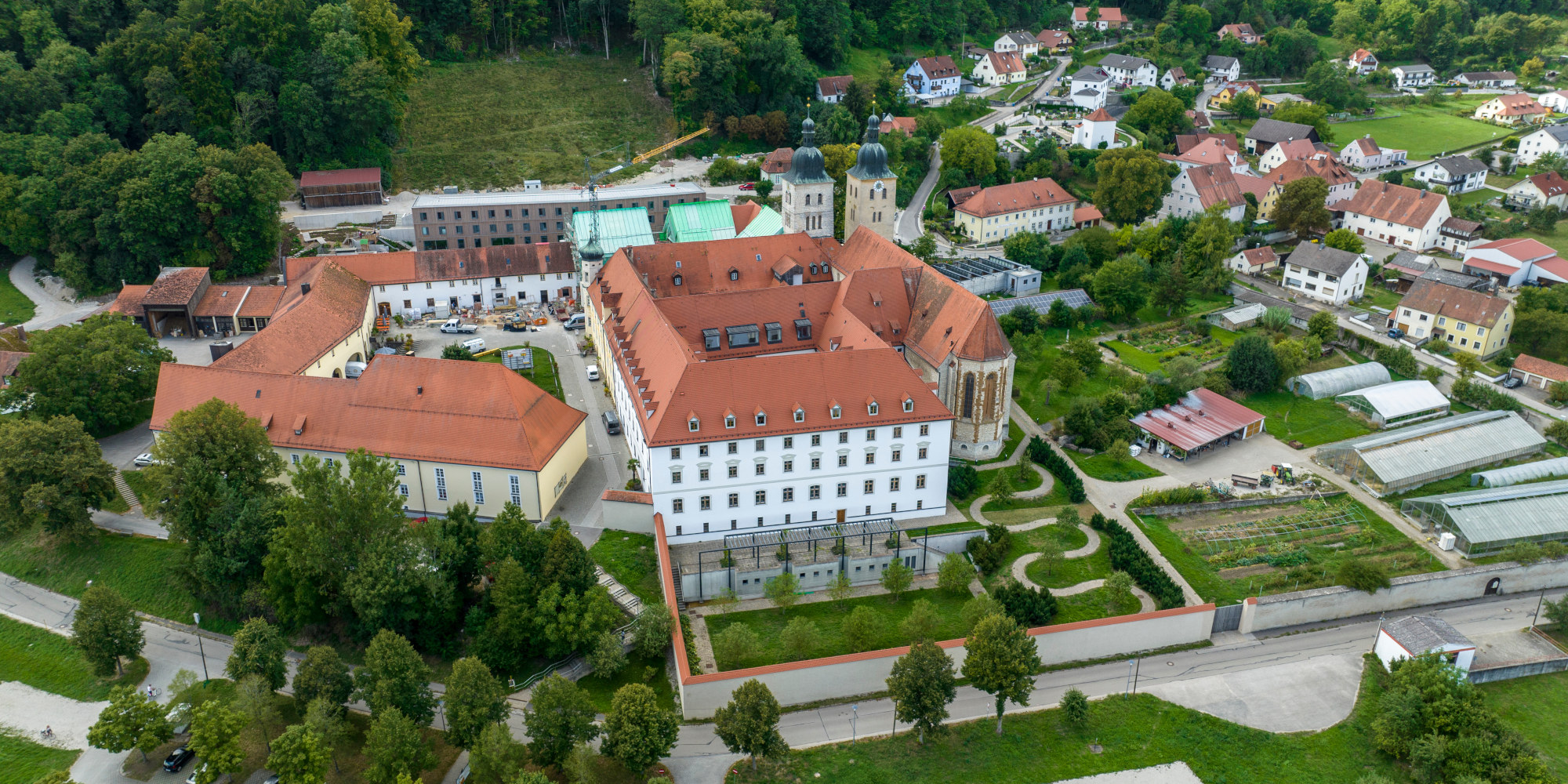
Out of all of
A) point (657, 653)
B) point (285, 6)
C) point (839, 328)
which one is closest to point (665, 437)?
point (657, 653)

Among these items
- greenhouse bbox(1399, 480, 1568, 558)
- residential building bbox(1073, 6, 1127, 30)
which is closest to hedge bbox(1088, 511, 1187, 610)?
greenhouse bbox(1399, 480, 1568, 558)

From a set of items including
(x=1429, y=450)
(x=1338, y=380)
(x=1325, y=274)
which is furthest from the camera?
(x=1325, y=274)

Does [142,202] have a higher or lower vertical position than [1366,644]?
higher

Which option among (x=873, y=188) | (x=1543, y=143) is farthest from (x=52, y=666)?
(x=1543, y=143)

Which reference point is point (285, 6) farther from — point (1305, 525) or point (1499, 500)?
point (1499, 500)

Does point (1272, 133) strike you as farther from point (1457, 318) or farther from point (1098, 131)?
point (1457, 318)

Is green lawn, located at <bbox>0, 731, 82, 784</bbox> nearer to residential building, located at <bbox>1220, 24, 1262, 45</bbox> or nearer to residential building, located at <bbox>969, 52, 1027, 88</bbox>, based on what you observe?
residential building, located at <bbox>969, 52, 1027, 88</bbox>

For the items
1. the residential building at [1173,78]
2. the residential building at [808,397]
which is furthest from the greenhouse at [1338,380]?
the residential building at [1173,78]
